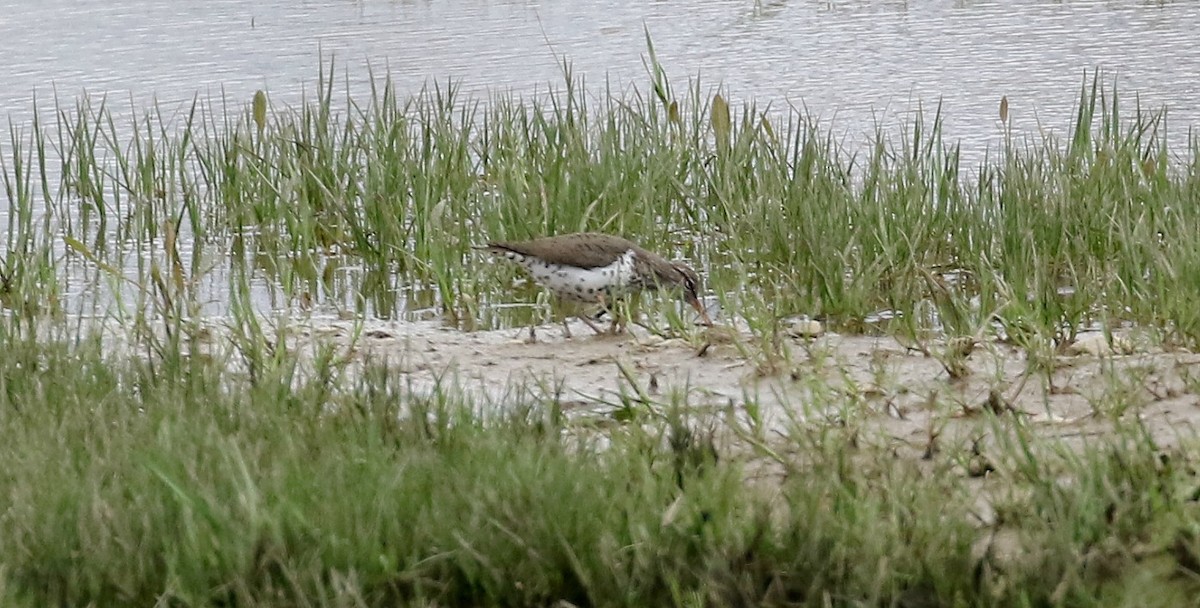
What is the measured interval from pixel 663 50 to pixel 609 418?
8594mm

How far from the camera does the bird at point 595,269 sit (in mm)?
6391

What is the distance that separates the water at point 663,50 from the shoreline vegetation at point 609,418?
2177 mm

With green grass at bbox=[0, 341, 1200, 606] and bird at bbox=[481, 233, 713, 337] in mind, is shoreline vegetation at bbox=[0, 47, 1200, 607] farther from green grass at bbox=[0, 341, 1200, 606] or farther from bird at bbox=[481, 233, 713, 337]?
bird at bbox=[481, 233, 713, 337]

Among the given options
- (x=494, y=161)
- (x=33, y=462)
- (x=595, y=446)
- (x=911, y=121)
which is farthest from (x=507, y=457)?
(x=911, y=121)

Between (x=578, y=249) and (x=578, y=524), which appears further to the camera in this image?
(x=578, y=249)

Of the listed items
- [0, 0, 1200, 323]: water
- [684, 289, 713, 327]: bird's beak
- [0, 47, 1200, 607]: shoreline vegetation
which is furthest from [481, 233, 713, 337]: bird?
[0, 0, 1200, 323]: water

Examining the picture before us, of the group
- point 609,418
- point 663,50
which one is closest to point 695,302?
point 609,418

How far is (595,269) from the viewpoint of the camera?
21.0 feet

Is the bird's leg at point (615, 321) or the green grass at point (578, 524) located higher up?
the green grass at point (578, 524)

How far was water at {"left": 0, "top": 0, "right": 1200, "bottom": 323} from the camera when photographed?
11.2m

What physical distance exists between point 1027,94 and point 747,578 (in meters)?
8.40

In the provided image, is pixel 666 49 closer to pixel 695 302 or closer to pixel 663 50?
pixel 663 50

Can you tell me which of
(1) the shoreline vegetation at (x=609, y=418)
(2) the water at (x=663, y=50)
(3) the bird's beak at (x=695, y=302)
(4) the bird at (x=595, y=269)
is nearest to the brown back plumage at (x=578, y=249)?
(4) the bird at (x=595, y=269)

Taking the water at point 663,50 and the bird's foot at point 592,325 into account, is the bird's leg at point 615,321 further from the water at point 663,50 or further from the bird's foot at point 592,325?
the water at point 663,50
